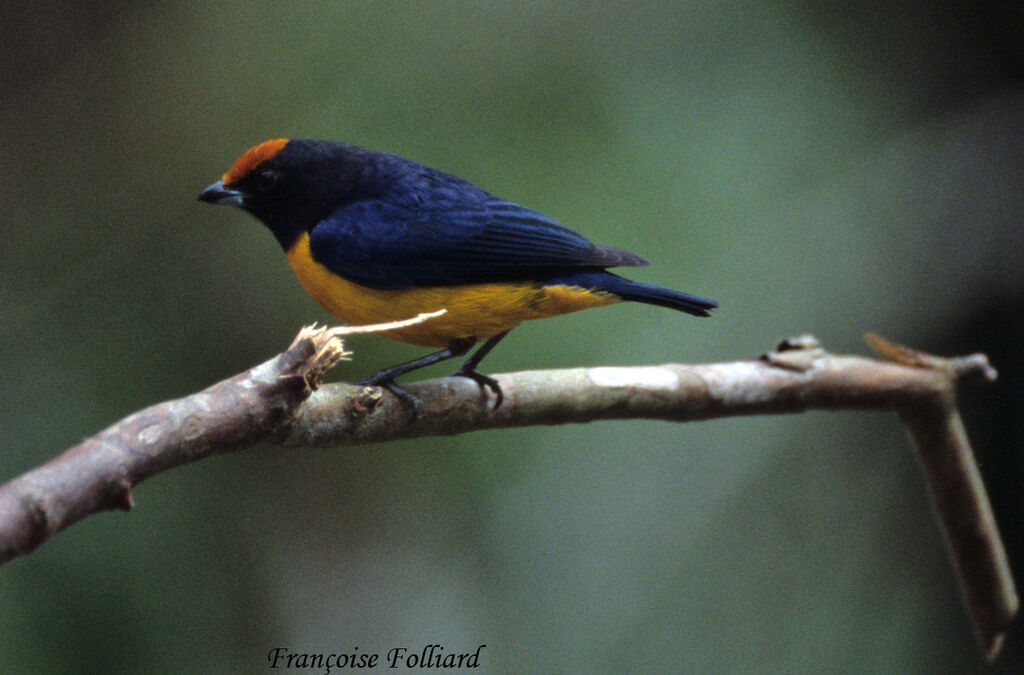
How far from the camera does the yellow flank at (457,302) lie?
2305 mm

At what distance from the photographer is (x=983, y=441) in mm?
3645

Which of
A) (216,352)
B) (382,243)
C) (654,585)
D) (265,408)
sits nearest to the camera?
(265,408)

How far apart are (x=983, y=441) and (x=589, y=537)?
5.75 feet

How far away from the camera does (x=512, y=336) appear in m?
3.32

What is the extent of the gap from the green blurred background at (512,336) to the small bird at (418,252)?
2.30 ft

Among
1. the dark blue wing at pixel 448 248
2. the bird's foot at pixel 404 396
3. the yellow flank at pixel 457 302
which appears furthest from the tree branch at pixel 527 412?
the dark blue wing at pixel 448 248

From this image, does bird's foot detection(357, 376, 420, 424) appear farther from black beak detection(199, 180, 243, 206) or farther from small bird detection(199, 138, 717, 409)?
black beak detection(199, 180, 243, 206)

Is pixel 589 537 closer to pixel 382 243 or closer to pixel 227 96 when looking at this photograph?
pixel 382 243

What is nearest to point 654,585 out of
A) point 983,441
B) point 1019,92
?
point 983,441

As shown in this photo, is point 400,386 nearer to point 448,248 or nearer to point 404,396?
point 404,396

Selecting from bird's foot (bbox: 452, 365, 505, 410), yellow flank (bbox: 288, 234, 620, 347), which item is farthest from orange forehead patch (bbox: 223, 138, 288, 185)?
bird's foot (bbox: 452, 365, 505, 410)

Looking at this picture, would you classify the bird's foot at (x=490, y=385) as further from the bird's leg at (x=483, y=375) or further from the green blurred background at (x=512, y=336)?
the green blurred background at (x=512, y=336)

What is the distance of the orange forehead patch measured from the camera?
2.42m

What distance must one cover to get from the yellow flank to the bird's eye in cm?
30
